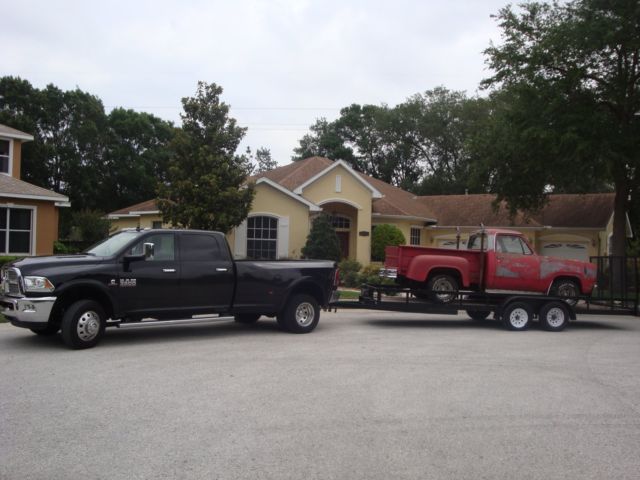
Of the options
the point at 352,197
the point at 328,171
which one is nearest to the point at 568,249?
the point at 352,197

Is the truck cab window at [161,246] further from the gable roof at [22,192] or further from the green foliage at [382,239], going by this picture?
the green foliage at [382,239]

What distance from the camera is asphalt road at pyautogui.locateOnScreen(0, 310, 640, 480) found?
510 centimetres

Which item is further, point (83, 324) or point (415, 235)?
point (415, 235)

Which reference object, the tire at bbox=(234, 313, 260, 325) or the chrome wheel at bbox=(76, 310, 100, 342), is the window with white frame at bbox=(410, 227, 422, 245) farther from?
the chrome wheel at bbox=(76, 310, 100, 342)

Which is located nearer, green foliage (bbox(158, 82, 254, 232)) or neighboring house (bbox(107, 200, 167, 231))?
green foliage (bbox(158, 82, 254, 232))

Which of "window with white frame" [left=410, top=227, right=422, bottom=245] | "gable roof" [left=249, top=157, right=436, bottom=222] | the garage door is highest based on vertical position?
"gable roof" [left=249, top=157, right=436, bottom=222]

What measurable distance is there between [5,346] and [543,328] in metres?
11.3

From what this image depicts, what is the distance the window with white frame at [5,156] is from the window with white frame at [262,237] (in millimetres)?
10354

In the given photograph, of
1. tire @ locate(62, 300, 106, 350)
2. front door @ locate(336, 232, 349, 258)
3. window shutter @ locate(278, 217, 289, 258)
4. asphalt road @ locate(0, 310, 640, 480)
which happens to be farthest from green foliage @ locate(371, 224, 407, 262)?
tire @ locate(62, 300, 106, 350)

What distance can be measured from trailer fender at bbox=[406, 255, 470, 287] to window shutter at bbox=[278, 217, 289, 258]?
1256 centimetres

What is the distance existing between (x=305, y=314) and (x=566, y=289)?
686 centimetres

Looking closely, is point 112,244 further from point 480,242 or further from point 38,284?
point 480,242

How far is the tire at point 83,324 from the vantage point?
9.59 meters

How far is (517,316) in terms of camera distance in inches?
560
